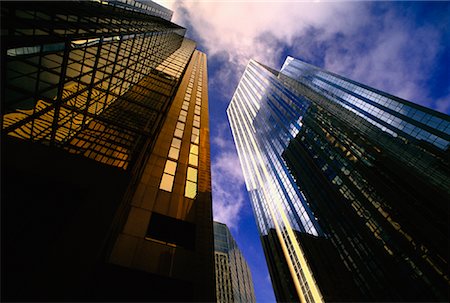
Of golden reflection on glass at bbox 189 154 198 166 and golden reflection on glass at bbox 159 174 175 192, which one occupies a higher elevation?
golden reflection on glass at bbox 189 154 198 166

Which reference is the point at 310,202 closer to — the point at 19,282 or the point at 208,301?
the point at 208,301

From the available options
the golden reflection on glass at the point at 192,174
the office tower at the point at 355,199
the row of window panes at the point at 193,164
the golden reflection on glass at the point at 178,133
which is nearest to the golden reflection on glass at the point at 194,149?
the row of window panes at the point at 193,164

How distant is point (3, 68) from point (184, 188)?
10.6 metres

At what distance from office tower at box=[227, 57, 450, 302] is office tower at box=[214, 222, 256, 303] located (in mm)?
21478

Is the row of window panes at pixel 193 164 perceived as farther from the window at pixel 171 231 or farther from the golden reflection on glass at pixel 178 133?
the window at pixel 171 231

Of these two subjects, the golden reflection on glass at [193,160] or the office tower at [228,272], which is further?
the office tower at [228,272]

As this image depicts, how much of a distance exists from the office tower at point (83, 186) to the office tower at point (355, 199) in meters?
41.0

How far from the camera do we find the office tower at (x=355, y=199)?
37375 mm

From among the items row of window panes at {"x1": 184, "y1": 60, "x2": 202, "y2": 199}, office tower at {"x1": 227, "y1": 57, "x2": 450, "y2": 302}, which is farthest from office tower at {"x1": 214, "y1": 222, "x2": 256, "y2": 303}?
row of window panes at {"x1": 184, "y1": 60, "x2": 202, "y2": 199}

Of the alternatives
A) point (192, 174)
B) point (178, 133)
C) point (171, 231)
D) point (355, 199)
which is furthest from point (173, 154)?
point (355, 199)

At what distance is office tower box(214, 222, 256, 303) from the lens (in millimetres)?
74000

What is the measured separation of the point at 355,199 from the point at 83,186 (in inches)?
2147

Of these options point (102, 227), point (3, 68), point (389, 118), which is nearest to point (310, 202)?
point (389, 118)

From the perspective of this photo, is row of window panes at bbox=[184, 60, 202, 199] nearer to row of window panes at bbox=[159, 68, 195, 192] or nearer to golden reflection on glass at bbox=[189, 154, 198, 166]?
golden reflection on glass at bbox=[189, 154, 198, 166]
